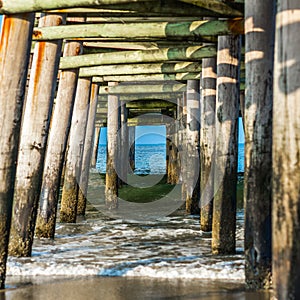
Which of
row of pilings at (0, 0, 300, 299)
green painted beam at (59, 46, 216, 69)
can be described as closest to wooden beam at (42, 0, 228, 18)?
row of pilings at (0, 0, 300, 299)

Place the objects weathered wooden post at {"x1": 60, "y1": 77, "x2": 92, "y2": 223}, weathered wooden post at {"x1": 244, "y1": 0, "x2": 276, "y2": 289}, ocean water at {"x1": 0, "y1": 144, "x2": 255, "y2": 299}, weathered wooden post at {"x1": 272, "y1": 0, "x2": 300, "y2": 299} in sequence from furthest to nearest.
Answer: weathered wooden post at {"x1": 60, "y1": 77, "x2": 92, "y2": 223} → ocean water at {"x1": 0, "y1": 144, "x2": 255, "y2": 299} → weathered wooden post at {"x1": 244, "y1": 0, "x2": 276, "y2": 289} → weathered wooden post at {"x1": 272, "y1": 0, "x2": 300, "y2": 299}

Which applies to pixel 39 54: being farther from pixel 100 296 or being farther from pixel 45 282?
pixel 100 296

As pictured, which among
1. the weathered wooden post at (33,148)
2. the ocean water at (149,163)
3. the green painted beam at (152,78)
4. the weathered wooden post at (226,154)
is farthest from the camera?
the ocean water at (149,163)

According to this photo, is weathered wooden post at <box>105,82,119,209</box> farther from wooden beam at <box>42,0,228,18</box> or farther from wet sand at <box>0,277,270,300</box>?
wet sand at <box>0,277,270,300</box>

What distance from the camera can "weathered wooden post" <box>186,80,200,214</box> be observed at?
10.3 metres

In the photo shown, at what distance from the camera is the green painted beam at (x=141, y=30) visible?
5.82 m

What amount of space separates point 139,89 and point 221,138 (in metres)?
6.02

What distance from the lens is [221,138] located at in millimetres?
5863

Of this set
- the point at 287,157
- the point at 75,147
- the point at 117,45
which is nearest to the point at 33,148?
the point at 75,147

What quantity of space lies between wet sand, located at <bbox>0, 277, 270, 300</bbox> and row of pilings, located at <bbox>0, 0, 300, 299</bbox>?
0.72ft

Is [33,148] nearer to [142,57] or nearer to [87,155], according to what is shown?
[142,57]

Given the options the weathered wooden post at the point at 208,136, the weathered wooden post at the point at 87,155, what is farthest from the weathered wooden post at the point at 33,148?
the weathered wooden post at the point at 87,155

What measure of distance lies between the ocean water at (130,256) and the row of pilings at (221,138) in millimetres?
313

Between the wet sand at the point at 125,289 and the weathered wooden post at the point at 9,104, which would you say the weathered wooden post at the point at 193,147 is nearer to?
the wet sand at the point at 125,289
